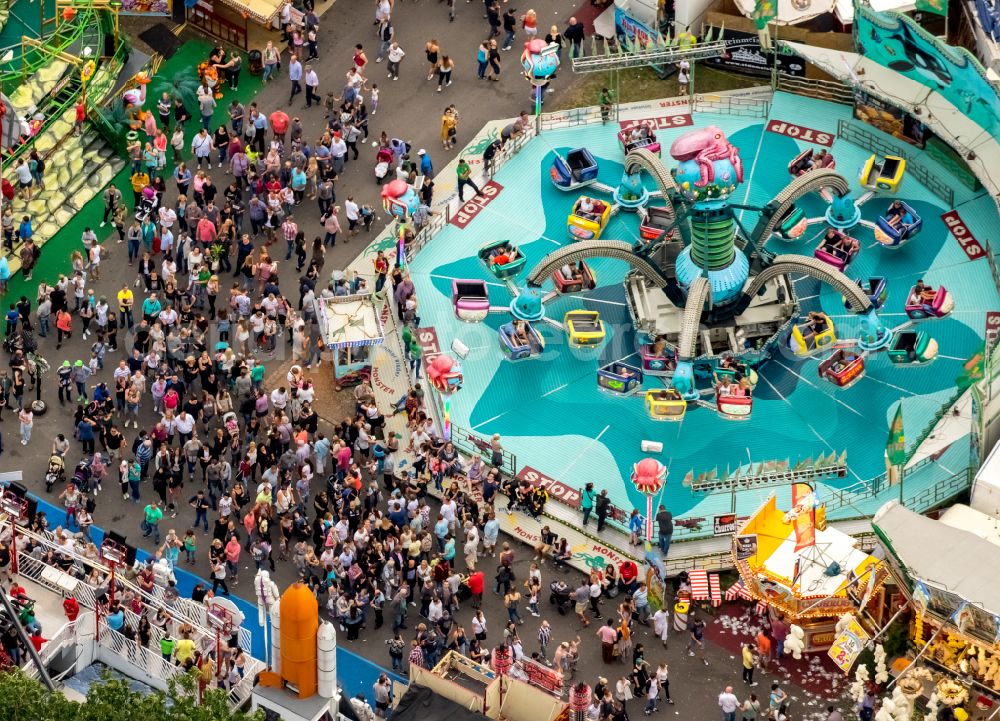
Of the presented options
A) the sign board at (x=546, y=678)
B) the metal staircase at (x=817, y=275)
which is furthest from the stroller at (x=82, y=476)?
the metal staircase at (x=817, y=275)

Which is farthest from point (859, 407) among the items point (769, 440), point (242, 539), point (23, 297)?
point (23, 297)

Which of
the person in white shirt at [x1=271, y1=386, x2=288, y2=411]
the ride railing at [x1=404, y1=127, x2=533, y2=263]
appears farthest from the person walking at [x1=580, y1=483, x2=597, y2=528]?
the ride railing at [x1=404, y1=127, x2=533, y2=263]

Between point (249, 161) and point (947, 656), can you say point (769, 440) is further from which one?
point (249, 161)

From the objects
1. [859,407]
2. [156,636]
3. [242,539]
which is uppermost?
[859,407]

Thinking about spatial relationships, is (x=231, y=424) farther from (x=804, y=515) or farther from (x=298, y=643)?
(x=804, y=515)

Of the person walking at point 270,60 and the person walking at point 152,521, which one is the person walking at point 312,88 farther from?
the person walking at point 152,521
